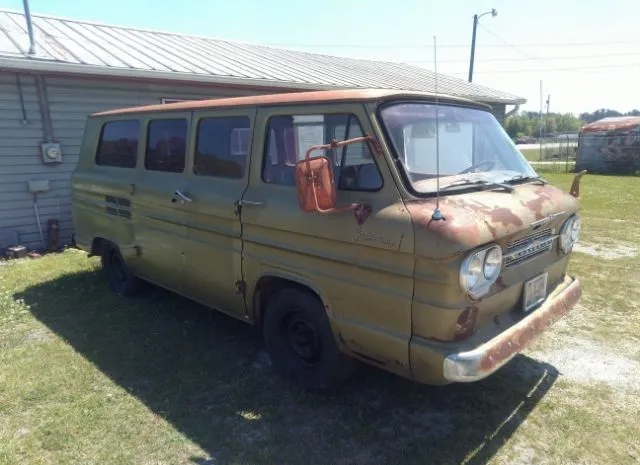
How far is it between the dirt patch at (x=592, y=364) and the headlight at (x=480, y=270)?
1582mm

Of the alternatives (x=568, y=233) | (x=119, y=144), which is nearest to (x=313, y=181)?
(x=568, y=233)

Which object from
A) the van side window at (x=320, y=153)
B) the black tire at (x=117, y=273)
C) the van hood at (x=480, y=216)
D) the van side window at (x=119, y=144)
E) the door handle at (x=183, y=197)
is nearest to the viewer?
the van hood at (x=480, y=216)

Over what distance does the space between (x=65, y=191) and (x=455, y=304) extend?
757 centimetres

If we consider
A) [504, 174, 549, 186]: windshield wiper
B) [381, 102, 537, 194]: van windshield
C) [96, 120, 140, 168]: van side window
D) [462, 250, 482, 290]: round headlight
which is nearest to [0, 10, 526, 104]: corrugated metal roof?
[96, 120, 140, 168]: van side window

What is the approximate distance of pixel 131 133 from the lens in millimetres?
4910

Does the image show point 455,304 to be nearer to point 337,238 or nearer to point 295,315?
point 337,238

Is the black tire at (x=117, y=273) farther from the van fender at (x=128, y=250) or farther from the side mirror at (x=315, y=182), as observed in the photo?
the side mirror at (x=315, y=182)

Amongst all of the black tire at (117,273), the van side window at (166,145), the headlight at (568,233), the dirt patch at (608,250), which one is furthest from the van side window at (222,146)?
the dirt patch at (608,250)

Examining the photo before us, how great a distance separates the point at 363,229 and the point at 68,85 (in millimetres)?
7080

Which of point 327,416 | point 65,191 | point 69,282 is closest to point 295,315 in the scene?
point 327,416

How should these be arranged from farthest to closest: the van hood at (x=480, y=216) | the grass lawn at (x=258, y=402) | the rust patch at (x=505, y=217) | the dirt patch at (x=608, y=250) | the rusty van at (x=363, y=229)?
1. the dirt patch at (x=608, y=250)
2. the grass lawn at (x=258, y=402)
3. the rust patch at (x=505, y=217)
4. the rusty van at (x=363, y=229)
5. the van hood at (x=480, y=216)

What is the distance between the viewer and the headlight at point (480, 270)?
2596 mm

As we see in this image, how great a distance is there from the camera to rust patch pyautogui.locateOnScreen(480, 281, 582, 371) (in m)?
2.70

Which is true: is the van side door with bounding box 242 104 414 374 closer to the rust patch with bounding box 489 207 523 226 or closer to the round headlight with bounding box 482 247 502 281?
the round headlight with bounding box 482 247 502 281
